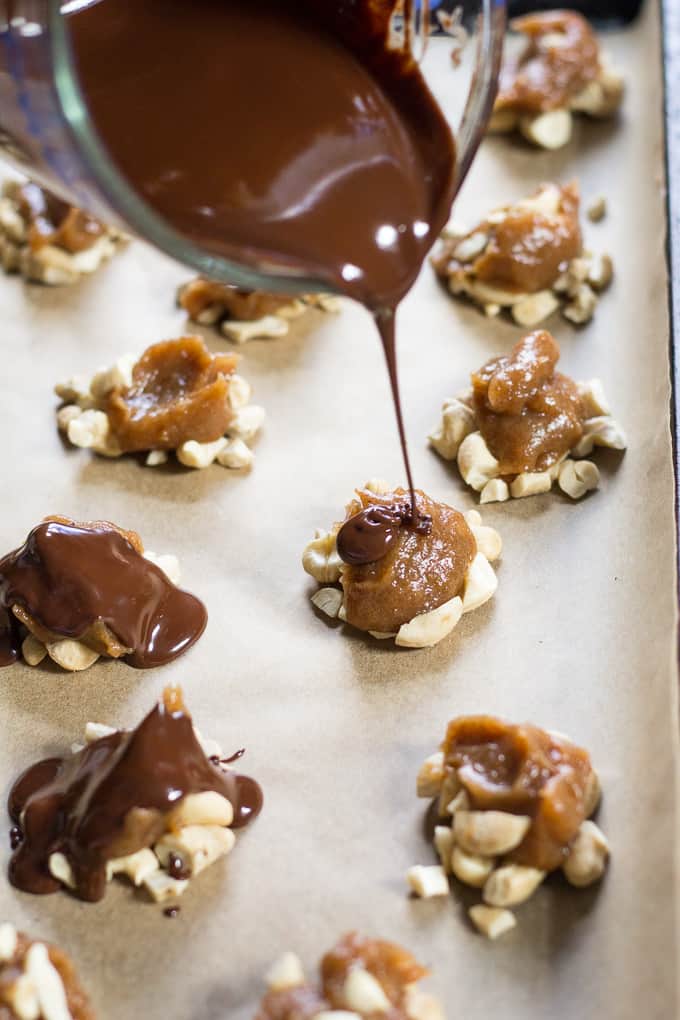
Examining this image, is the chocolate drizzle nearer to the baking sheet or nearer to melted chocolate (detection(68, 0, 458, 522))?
the baking sheet

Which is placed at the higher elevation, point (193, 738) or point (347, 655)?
point (193, 738)

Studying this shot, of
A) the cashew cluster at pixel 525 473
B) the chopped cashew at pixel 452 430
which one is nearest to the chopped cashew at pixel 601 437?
the cashew cluster at pixel 525 473

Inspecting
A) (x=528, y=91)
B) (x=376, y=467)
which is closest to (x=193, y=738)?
(x=376, y=467)

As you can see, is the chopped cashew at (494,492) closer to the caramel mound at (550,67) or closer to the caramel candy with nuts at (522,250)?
the caramel candy with nuts at (522,250)

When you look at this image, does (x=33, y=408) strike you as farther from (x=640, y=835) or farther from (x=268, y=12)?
(x=640, y=835)

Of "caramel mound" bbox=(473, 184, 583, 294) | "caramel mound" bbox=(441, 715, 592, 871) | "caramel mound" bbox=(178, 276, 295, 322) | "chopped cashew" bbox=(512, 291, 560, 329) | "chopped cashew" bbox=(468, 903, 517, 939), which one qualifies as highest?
"caramel mound" bbox=(473, 184, 583, 294)

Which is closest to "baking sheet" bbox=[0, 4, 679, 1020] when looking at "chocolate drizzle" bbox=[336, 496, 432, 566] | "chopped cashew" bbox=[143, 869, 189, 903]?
"chopped cashew" bbox=[143, 869, 189, 903]

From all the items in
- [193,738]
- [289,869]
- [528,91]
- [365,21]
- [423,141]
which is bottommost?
[289,869]
